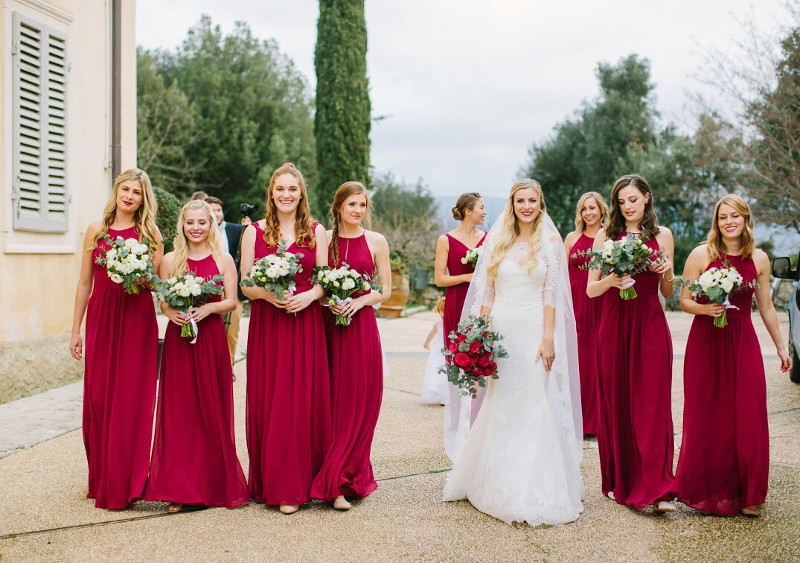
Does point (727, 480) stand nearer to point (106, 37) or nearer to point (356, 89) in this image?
point (106, 37)

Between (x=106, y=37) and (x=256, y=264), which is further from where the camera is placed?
(x=106, y=37)

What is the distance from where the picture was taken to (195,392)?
18.1ft

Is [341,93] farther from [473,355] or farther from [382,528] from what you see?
[382,528]

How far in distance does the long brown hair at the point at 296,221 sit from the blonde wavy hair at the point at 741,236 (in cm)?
281

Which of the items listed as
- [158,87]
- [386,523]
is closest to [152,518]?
[386,523]

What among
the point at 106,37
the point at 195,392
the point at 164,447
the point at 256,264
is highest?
the point at 106,37

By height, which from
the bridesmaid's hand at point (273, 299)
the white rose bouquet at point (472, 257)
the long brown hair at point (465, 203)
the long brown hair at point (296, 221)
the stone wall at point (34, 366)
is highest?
the long brown hair at point (465, 203)

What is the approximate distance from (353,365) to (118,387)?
5.41 feet

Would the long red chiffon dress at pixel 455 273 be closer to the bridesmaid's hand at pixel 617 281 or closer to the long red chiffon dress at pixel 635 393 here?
the long red chiffon dress at pixel 635 393

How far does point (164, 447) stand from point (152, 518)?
508 mm

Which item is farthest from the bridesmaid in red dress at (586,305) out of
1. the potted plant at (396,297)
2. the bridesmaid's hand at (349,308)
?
the potted plant at (396,297)

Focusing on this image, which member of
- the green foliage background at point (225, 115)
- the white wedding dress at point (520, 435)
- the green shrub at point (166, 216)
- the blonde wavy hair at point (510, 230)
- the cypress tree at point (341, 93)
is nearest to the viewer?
the white wedding dress at point (520, 435)

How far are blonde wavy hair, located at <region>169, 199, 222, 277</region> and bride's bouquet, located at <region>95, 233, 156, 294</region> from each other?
181 millimetres

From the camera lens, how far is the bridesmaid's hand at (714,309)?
210 inches
